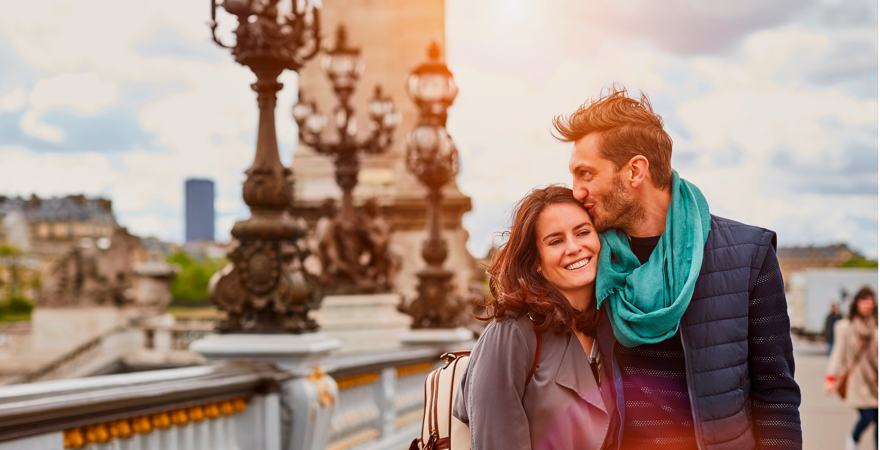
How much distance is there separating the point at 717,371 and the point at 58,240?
90.5 m

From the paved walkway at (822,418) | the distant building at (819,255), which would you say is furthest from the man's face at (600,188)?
the distant building at (819,255)

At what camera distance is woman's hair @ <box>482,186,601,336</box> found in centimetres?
400

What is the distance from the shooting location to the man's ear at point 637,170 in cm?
408

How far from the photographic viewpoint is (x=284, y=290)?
978 centimetres

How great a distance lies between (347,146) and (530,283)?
1740 centimetres

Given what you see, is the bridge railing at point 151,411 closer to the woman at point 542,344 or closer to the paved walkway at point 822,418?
the woman at point 542,344

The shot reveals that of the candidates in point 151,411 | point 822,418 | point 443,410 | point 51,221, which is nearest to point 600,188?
point 443,410

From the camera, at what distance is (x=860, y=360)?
538 inches

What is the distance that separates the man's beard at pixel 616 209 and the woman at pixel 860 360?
33.4 ft

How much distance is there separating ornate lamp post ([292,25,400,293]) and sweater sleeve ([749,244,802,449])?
1701 cm

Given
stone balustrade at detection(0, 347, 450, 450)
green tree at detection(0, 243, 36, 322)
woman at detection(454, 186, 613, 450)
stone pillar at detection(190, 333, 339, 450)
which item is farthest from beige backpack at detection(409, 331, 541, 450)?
green tree at detection(0, 243, 36, 322)

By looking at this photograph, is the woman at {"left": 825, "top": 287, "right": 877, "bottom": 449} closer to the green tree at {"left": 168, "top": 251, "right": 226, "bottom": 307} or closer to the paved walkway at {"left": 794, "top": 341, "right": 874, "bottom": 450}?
the paved walkway at {"left": 794, "top": 341, "right": 874, "bottom": 450}

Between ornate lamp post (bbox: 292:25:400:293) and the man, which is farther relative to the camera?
ornate lamp post (bbox: 292:25:400:293)

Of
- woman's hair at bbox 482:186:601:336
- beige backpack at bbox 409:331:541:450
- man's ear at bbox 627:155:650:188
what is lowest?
beige backpack at bbox 409:331:541:450
